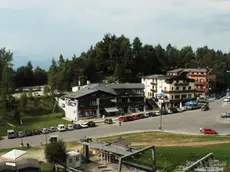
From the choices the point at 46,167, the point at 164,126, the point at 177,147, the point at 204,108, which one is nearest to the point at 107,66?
the point at 204,108

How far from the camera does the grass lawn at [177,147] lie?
1335 inches

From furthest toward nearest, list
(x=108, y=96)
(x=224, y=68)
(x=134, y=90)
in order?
1. (x=224, y=68)
2. (x=134, y=90)
3. (x=108, y=96)

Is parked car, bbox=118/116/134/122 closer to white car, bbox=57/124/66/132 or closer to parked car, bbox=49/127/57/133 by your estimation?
white car, bbox=57/124/66/132

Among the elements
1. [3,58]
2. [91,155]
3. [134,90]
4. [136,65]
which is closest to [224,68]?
[136,65]

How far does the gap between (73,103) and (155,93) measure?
22.7 m

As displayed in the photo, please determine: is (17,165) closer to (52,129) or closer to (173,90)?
(52,129)

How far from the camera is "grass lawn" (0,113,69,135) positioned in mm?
60050

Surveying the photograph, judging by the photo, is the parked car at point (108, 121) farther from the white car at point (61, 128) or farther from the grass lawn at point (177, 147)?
the grass lawn at point (177, 147)

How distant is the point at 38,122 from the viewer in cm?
6438

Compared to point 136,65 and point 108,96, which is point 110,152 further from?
point 136,65

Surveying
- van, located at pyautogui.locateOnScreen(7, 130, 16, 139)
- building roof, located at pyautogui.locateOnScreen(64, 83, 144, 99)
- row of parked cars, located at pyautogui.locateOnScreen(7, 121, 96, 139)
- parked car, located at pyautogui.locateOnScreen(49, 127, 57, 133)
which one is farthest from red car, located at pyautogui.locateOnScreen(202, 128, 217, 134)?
van, located at pyautogui.locateOnScreen(7, 130, 16, 139)

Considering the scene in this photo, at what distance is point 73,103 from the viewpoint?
68250mm

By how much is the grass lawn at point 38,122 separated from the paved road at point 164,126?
7275 millimetres

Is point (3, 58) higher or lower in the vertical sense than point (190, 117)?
higher
